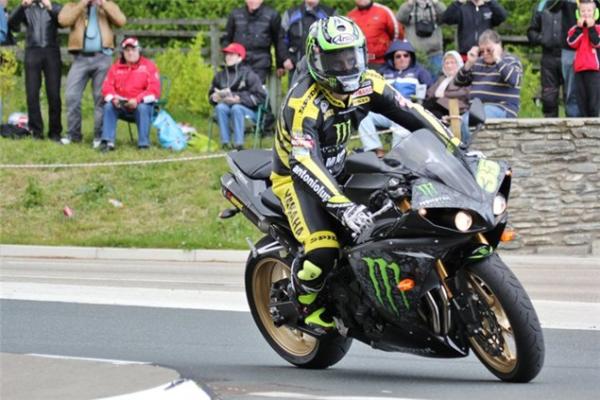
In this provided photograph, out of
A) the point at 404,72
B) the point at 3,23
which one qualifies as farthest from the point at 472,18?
the point at 3,23

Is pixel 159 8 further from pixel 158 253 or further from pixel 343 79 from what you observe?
→ pixel 343 79

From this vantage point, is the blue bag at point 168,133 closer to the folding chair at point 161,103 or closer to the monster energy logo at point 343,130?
the folding chair at point 161,103

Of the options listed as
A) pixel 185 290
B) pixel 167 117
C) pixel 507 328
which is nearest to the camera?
pixel 507 328

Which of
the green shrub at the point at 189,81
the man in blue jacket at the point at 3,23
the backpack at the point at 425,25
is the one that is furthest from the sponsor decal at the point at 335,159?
the green shrub at the point at 189,81

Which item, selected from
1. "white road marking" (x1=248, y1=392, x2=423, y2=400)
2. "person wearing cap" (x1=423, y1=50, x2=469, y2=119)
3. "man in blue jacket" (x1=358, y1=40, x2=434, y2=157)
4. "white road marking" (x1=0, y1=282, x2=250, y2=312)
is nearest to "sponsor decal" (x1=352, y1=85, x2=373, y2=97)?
"white road marking" (x1=248, y1=392, x2=423, y2=400)

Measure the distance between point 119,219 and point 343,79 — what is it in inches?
427

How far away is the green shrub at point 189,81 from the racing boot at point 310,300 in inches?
585

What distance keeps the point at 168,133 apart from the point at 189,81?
10.5 ft

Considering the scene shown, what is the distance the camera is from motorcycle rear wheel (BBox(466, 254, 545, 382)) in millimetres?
7344

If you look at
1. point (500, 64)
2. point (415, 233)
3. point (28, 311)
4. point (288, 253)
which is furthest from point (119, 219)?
point (415, 233)

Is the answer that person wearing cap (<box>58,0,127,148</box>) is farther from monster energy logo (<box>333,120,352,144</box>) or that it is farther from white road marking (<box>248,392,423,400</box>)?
white road marking (<box>248,392,423,400</box>)

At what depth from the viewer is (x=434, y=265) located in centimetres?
754

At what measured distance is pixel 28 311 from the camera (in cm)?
1188

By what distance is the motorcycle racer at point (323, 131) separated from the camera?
823 cm
